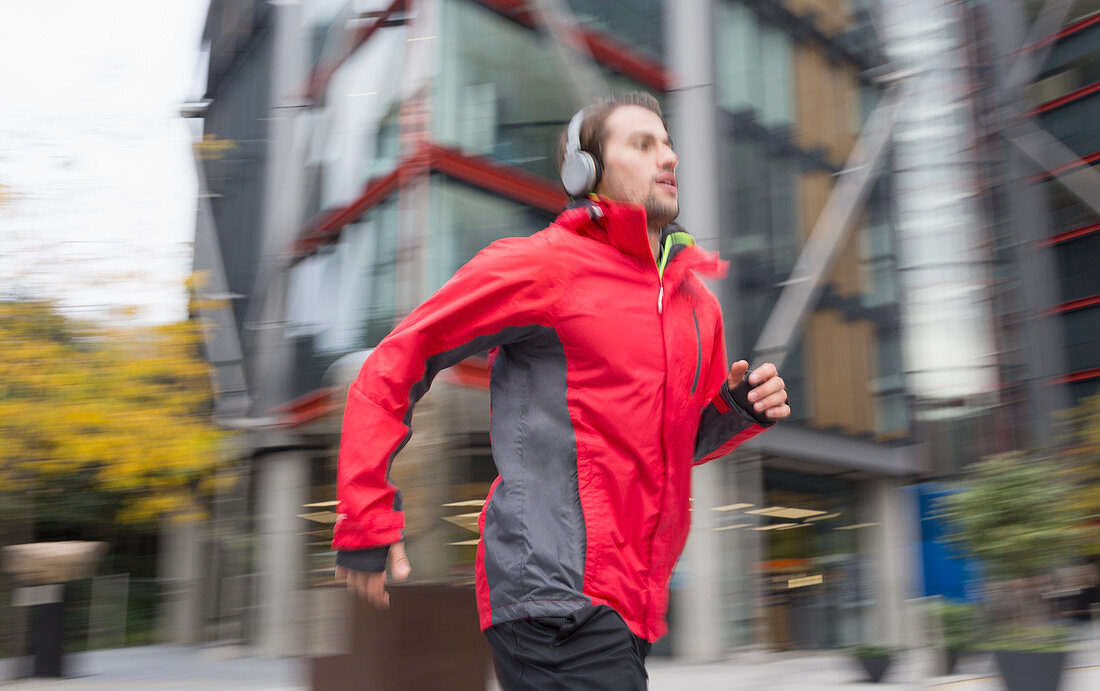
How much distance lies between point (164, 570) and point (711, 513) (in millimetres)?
12817

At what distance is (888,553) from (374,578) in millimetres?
21632

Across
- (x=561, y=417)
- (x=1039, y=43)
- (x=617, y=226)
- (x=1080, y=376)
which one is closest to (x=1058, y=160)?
(x=1039, y=43)

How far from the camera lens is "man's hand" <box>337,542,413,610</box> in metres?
1.83

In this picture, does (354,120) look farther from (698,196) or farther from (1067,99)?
(1067,99)

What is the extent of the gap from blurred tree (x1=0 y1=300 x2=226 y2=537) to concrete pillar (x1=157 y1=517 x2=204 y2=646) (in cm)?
595

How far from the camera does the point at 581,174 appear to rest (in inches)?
86.0

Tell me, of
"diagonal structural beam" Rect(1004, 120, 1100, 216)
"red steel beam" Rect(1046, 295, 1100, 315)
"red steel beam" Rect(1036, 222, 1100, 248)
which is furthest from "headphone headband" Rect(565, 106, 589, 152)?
"red steel beam" Rect(1046, 295, 1100, 315)

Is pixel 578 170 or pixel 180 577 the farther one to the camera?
pixel 180 577

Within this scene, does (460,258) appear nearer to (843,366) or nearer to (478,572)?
(843,366)

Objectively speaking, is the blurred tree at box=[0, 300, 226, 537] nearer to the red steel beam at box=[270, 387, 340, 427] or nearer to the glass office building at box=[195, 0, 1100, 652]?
the red steel beam at box=[270, 387, 340, 427]

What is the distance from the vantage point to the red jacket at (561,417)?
184 centimetres

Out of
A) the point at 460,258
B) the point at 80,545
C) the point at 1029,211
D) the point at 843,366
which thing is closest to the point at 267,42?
the point at 460,258

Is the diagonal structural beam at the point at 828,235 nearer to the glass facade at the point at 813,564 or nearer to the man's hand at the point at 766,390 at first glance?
the glass facade at the point at 813,564

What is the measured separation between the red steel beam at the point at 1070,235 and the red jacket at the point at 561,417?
2827 centimetres
